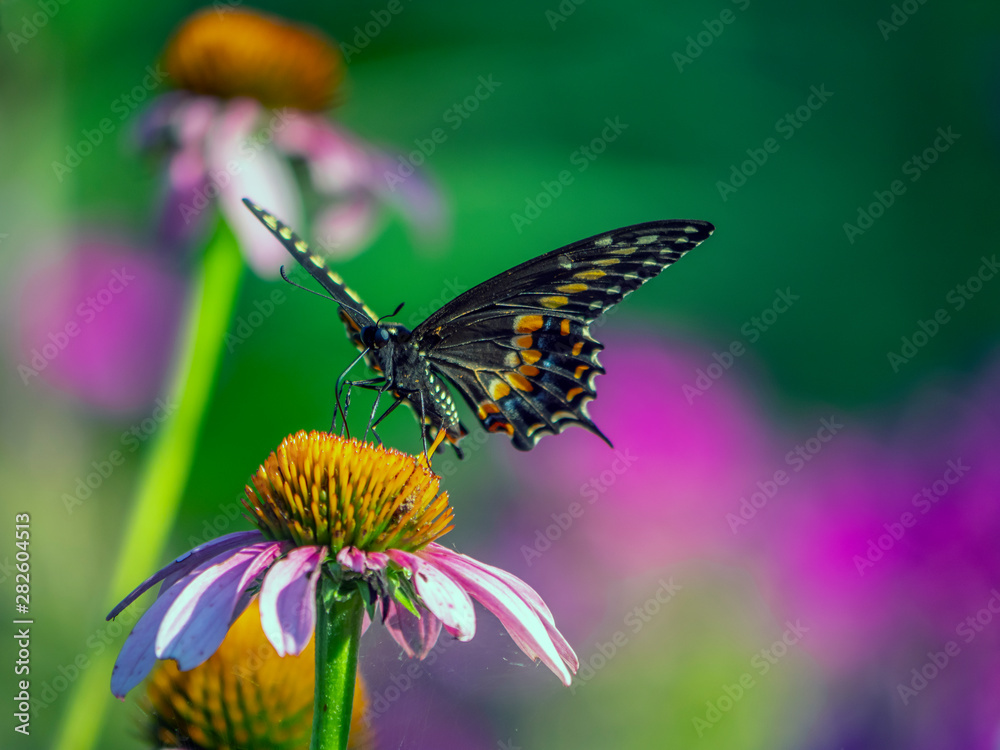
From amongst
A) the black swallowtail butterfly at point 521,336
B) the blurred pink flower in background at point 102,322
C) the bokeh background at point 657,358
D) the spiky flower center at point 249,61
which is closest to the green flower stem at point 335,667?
the bokeh background at point 657,358

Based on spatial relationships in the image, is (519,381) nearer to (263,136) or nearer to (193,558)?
(193,558)

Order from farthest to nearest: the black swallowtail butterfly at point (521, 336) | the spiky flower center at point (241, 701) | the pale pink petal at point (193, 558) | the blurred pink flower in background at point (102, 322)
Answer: the blurred pink flower in background at point (102, 322) → the black swallowtail butterfly at point (521, 336) → the spiky flower center at point (241, 701) → the pale pink petal at point (193, 558)

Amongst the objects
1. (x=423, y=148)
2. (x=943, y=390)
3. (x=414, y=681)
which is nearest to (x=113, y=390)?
(x=423, y=148)

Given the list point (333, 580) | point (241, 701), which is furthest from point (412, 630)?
point (241, 701)

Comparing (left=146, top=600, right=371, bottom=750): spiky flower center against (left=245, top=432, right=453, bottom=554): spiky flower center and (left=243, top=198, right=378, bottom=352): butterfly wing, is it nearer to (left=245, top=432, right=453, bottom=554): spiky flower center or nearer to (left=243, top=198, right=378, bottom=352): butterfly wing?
(left=245, top=432, right=453, bottom=554): spiky flower center

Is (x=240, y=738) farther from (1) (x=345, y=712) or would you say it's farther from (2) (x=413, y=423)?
(2) (x=413, y=423)

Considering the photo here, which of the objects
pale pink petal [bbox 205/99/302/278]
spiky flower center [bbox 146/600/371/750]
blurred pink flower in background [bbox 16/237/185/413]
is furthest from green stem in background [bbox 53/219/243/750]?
blurred pink flower in background [bbox 16/237/185/413]

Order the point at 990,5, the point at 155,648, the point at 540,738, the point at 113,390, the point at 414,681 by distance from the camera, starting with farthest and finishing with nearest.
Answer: the point at 990,5, the point at 113,390, the point at 540,738, the point at 414,681, the point at 155,648

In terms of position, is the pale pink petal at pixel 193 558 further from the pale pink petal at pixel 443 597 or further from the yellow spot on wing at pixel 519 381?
the yellow spot on wing at pixel 519 381
